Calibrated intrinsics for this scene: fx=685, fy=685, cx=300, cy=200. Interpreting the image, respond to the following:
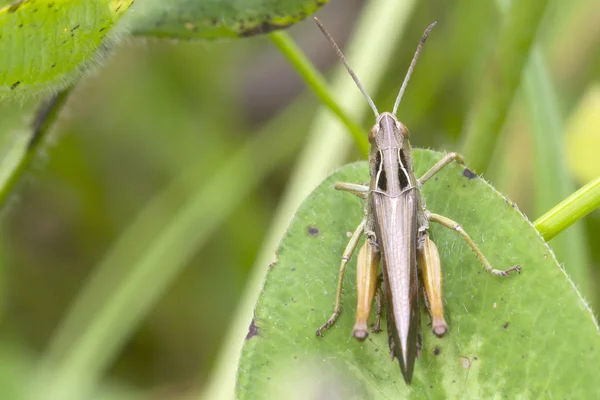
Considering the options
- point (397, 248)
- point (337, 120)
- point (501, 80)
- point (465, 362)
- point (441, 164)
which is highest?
point (337, 120)

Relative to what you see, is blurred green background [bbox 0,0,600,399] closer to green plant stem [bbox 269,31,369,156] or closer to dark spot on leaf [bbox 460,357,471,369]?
green plant stem [bbox 269,31,369,156]

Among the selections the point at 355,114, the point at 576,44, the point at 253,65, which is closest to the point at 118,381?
the point at 355,114

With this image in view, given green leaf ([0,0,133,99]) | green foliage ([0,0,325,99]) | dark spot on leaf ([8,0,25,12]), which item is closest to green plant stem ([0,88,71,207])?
green foliage ([0,0,325,99])

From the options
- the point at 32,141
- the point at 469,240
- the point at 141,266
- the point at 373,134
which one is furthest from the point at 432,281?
the point at 141,266

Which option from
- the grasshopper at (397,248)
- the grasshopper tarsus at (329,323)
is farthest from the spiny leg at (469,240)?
the grasshopper tarsus at (329,323)

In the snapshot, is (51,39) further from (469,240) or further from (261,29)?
(469,240)
